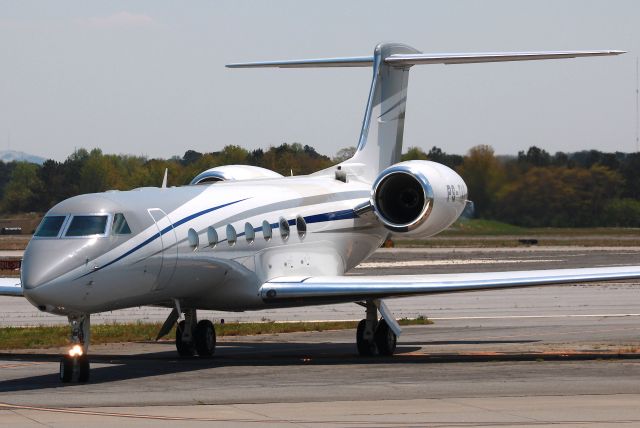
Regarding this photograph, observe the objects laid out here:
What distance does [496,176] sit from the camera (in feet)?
150

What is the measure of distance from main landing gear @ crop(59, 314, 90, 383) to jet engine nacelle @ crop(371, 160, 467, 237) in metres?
6.91

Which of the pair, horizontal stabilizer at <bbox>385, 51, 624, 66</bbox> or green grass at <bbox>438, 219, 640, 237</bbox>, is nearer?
horizontal stabilizer at <bbox>385, 51, 624, 66</bbox>

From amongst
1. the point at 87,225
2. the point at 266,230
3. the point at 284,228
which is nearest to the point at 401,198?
the point at 284,228

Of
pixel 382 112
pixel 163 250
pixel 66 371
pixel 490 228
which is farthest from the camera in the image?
pixel 490 228

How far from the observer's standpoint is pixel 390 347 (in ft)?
70.8

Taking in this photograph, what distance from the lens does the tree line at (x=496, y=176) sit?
4475 cm

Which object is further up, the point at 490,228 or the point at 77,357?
the point at 490,228

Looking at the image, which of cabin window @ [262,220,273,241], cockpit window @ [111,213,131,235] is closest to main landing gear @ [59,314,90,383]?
cockpit window @ [111,213,131,235]

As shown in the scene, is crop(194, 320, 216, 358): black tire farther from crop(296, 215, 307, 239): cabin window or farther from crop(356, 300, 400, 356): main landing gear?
crop(356, 300, 400, 356): main landing gear

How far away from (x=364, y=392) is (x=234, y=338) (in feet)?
33.5

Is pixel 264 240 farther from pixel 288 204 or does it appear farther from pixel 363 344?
pixel 363 344

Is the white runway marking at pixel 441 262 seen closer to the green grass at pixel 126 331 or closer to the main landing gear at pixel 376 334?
the green grass at pixel 126 331

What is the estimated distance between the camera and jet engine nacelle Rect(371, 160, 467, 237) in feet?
72.6

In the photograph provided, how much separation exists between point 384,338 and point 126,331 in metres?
6.62
